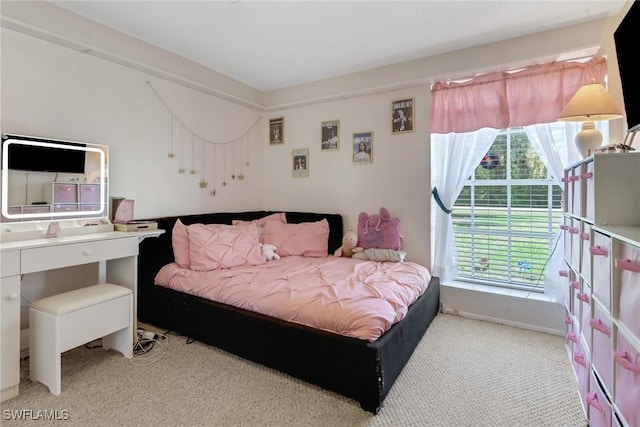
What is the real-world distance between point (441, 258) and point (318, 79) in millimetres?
2377

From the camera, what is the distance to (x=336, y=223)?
3.46 m

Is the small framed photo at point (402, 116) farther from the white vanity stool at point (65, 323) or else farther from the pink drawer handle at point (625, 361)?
the white vanity stool at point (65, 323)

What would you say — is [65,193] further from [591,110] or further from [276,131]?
[591,110]

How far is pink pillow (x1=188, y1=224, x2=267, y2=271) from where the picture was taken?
257cm

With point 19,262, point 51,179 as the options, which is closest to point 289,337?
point 19,262

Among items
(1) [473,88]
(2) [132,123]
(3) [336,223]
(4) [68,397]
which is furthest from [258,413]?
(1) [473,88]

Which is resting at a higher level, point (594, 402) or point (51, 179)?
point (51, 179)

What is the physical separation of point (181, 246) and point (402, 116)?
8.02 ft

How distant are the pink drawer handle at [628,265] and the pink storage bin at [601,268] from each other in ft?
0.55

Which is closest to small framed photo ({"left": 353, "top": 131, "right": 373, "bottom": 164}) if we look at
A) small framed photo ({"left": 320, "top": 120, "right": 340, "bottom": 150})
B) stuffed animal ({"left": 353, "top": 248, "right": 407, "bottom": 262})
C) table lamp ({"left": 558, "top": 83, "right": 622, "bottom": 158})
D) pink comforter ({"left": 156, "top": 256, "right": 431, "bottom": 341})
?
small framed photo ({"left": 320, "top": 120, "right": 340, "bottom": 150})

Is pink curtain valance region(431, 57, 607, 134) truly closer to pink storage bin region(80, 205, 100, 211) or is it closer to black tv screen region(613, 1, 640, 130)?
black tv screen region(613, 1, 640, 130)

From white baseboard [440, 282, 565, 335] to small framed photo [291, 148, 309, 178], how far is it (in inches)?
79.7

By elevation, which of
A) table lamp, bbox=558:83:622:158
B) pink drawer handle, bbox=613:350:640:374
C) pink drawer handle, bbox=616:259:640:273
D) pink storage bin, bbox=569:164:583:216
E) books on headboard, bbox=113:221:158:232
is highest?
table lamp, bbox=558:83:622:158

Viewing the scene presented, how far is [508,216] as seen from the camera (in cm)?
291
